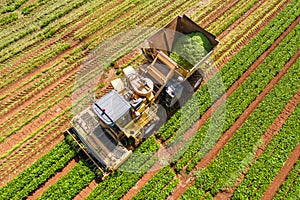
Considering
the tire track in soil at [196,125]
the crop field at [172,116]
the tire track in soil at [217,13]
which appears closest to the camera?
the tire track in soil at [196,125]

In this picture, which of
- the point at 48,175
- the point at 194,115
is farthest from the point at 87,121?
the point at 194,115

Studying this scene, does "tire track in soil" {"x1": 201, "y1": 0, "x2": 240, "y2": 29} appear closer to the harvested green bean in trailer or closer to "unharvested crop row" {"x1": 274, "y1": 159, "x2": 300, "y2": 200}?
the harvested green bean in trailer

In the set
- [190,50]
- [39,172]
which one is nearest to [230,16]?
[190,50]

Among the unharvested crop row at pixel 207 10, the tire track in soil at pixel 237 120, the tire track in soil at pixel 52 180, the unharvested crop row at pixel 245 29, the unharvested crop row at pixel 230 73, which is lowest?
the tire track in soil at pixel 237 120

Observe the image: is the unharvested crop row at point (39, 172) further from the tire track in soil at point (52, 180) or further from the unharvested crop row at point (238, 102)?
the unharvested crop row at point (238, 102)

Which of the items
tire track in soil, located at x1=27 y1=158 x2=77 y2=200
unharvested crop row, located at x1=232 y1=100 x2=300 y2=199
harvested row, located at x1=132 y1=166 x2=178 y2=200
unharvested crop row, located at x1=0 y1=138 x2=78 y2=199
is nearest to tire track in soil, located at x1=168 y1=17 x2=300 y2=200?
harvested row, located at x1=132 y1=166 x2=178 y2=200

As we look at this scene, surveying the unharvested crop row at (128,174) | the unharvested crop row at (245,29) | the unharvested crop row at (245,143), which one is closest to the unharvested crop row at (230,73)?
the unharvested crop row at (245,29)

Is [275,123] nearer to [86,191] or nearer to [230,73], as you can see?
[230,73]
